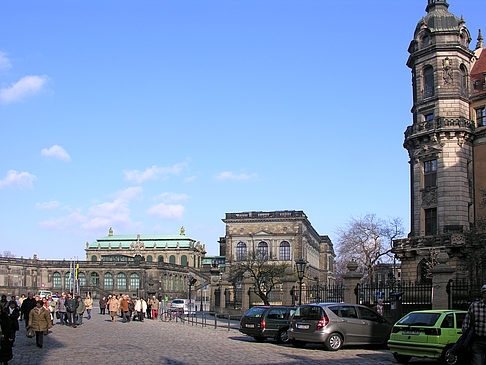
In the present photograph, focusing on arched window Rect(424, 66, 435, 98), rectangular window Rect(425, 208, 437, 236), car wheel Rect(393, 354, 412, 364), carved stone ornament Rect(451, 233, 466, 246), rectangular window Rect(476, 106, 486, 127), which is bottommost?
car wheel Rect(393, 354, 412, 364)

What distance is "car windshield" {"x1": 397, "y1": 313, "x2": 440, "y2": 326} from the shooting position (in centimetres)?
1669

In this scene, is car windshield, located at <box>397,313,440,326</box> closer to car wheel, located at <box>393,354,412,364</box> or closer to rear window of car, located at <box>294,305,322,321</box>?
car wheel, located at <box>393,354,412,364</box>

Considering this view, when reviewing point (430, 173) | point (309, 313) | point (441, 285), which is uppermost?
point (430, 173)

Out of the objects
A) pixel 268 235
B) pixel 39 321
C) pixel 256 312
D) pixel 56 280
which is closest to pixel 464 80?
pixel 256 312

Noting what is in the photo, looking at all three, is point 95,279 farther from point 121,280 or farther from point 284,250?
point 284,250

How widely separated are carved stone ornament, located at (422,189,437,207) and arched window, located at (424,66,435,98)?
7.05m

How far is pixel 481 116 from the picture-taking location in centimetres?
4316

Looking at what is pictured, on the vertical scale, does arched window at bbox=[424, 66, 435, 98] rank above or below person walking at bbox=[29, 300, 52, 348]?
above

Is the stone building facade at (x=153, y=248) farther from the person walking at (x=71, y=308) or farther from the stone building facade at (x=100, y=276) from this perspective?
the person walking at (x=71, y=308)

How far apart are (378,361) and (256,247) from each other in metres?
87.9

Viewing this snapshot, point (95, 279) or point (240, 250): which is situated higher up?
point (240, 250)

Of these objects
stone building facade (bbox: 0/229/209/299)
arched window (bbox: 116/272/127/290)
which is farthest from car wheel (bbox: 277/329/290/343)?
arched window (bbox: 116/272/127/290)

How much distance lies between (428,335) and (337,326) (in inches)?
174

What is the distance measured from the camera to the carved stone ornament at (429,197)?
42062 mm
